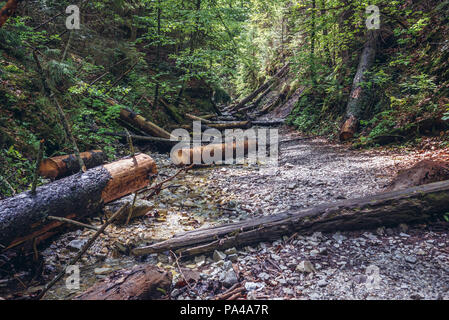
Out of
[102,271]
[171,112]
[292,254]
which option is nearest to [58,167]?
[102,271]

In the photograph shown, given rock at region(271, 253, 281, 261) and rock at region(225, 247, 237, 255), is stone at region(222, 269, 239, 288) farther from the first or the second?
rock at region(271, 253, 281, 261)

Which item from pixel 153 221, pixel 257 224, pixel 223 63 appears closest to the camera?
pixel 257 224

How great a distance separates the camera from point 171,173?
6.55 metres

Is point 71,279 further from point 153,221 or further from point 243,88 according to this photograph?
point 243,88

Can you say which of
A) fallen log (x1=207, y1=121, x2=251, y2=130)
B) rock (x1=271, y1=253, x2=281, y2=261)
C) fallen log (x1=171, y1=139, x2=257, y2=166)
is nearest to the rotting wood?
rock (x1=271, y1=253, x2=281, y2=261)

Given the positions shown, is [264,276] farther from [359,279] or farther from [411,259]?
[411,259]

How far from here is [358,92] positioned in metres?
7.98

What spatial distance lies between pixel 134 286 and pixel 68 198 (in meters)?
1.73

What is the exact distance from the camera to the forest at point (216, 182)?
241 centimetres

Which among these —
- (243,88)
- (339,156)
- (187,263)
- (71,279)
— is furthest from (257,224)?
(243,88)
